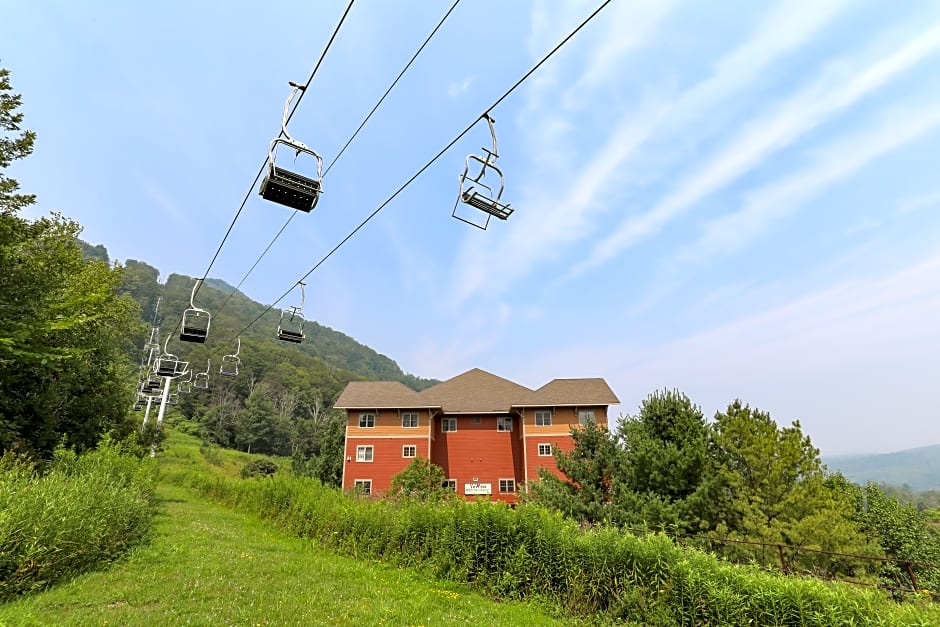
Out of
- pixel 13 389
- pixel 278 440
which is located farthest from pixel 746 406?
pixel 278 440

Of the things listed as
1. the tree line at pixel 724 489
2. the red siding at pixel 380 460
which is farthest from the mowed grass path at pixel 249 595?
the red siding at pixel 380 460

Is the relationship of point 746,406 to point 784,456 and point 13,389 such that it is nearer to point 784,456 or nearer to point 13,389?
point 784,456

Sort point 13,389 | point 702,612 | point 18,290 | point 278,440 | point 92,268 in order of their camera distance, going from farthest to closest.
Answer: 1. point 278,440
2. point 92,268
3. point 13,389
4. point 18,290
5. point 702,612

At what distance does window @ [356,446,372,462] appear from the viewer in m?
30.5

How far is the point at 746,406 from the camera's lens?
16.2 meters

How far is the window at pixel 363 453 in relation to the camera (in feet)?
100.0

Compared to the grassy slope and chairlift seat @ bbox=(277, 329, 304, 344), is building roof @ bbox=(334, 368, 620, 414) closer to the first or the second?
chairlift seat @ bbox=(277, 329, 304, 344)

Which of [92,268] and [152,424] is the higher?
[92,268]

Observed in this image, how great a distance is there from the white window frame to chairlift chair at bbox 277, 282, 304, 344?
20425 mm

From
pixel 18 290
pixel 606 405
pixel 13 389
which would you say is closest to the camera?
pixel 18 290

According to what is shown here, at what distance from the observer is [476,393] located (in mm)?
34938

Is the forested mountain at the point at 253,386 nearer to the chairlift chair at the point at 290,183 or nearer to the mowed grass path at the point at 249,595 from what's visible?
the mowed grass path at the point at 249,595

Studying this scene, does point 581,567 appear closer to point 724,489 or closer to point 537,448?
point 724,489

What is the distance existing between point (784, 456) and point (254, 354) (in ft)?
315
